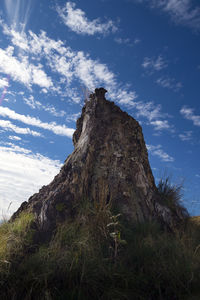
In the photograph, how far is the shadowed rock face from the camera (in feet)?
15.1

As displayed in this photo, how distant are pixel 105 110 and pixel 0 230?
163 inches

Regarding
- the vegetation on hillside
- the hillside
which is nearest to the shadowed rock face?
the hillside

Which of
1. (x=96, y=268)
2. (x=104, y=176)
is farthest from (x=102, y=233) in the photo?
(x=104, y=176)

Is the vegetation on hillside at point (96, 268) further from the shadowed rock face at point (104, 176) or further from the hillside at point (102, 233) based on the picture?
the shadowed rock face at point (104, 176)

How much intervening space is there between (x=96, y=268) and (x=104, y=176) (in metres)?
2.44

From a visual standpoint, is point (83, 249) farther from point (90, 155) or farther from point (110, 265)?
point (90, 155)

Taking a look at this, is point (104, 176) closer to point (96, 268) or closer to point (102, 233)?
point (102, 233)

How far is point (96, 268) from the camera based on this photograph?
114 inches

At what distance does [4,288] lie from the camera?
2781 millimetres

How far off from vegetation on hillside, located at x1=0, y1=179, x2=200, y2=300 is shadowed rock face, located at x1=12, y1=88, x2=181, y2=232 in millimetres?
773

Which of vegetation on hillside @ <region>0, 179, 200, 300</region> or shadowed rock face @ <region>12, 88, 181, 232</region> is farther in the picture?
shadowed rock face @ <region>12, 88, 181, 232</region>

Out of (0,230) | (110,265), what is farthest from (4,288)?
(0,230)

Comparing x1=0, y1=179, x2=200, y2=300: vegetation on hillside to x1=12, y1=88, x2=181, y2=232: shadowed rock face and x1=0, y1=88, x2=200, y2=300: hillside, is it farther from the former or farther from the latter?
x1=12, y1=88, x2=181, y2=232: shadowed rock face

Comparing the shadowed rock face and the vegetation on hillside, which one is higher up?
the shadowed rock face
